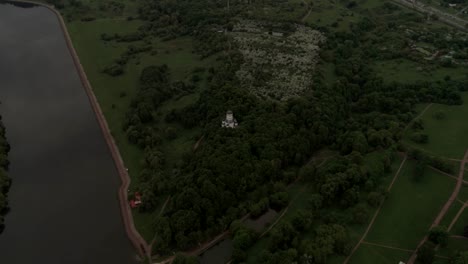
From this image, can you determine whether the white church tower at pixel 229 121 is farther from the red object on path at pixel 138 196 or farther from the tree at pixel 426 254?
the tree at pixel 426 254

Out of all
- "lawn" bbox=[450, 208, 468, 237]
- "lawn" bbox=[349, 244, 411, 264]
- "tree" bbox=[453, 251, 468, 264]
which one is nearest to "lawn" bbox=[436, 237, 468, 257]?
"lawn" bbox=[450, 208, 468, 237]

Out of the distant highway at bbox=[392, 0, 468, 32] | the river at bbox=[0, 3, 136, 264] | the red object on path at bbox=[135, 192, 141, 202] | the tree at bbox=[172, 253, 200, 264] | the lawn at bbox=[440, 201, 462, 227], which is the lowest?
the river at bbox=[0, 3, 136, 264]

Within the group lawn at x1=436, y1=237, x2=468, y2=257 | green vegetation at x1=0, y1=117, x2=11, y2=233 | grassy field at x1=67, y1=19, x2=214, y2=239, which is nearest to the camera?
lawn at x1=436, y1=237, x2=468, y2=257

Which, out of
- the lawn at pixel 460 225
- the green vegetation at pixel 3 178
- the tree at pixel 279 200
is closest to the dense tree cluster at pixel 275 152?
the tree at pixel 279 200

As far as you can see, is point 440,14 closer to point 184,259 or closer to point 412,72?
point 412,72

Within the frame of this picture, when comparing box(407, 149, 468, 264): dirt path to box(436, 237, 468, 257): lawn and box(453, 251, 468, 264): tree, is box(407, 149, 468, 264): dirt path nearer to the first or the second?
box(436, 237, 468, 257): lawn

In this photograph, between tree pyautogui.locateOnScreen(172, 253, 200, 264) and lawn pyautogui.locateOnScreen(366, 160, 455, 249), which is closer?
tree pyautogui.locateOnScreen(172, 253, 200, 264)

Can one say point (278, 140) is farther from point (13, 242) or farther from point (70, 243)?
point (13, 242)
